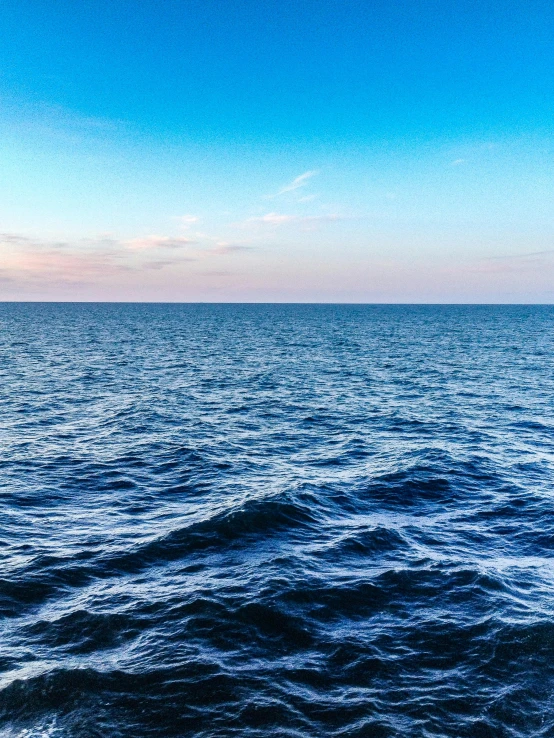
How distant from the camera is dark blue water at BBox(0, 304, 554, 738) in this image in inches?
603

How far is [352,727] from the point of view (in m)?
14.4

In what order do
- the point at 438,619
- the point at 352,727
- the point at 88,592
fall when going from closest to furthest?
the point at 352,727
the point at 438,619
the point at 88,592

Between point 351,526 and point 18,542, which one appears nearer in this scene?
point 18,542

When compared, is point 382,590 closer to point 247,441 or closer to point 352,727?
point 352,727

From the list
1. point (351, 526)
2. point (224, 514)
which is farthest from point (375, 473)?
point (224, 514)

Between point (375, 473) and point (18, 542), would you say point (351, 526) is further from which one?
point (18, 542)

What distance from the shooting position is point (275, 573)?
72.8 feet

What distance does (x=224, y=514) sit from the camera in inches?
1078

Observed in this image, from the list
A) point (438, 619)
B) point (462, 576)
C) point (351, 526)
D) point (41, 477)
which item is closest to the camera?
point (438, 619)

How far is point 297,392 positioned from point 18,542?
1658 inches

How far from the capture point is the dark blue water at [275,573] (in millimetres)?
15312

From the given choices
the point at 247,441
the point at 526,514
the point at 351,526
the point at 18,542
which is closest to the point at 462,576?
the point at 351,526

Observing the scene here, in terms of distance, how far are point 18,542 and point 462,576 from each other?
1868 cm

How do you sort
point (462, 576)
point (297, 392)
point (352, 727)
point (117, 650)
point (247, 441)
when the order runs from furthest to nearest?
point (297, 392) < point (247, 441) < point (462, 576) < point (117, 650) < point (352, 727)
